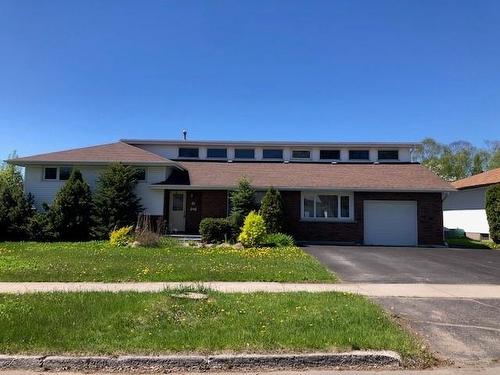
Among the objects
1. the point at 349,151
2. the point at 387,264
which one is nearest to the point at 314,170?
the point at 349,151

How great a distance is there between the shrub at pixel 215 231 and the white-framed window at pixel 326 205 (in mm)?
4717

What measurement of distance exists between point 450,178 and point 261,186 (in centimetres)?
4265

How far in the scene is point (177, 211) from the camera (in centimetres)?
2538

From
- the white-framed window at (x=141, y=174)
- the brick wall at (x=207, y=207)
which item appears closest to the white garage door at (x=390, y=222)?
the brick wall at (x=207, y=207)

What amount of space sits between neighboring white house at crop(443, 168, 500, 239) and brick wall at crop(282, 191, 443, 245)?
20.3ft

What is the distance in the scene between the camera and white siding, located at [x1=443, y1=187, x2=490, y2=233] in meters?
31.0

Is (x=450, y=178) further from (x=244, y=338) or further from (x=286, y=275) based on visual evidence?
(x=244, y=338)

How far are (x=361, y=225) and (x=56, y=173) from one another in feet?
53.2

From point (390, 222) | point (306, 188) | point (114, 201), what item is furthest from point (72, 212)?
point (390, 222)

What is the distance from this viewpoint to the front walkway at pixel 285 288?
9.91 meters

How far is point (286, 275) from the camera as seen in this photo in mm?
11961

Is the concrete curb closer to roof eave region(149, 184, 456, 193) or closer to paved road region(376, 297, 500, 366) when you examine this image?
paved road region(376, 297, 500, 366)

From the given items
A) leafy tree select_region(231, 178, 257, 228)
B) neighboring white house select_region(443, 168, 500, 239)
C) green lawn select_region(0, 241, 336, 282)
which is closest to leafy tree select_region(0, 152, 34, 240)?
green lawn select_region(0, 241, 336, 282)

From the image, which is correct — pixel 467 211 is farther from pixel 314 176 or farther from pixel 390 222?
pixel 314 176
